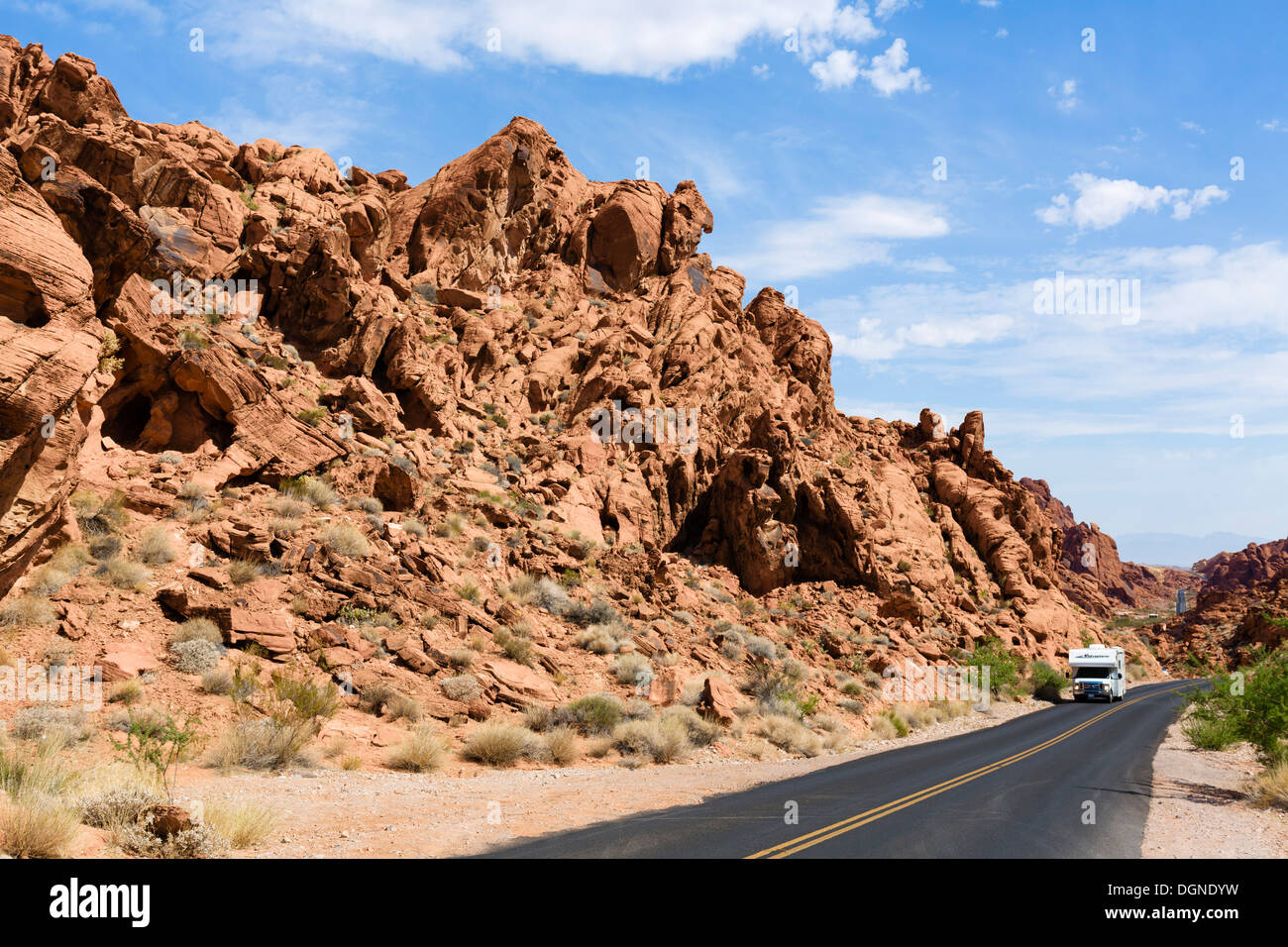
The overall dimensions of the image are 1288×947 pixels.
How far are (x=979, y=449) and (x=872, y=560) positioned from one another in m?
21.2

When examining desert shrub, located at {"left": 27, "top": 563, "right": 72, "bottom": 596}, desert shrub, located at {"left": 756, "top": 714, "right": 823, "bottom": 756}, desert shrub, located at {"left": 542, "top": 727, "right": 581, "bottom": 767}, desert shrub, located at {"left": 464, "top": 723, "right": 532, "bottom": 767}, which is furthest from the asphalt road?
desert shrub, located at {"left": 27, "top": 563, "right": 72, "bottom": 596}

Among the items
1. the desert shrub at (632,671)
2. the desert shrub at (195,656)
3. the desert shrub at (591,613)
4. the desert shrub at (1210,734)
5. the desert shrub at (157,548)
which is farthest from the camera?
the desert shrub at (591,613)

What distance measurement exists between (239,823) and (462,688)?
27.6 ft

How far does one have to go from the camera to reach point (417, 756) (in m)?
13.3

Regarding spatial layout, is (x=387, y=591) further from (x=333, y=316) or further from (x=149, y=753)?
(x=333, y=316)

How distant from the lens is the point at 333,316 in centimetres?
→ 2584

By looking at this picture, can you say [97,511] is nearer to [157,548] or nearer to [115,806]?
[157,548]

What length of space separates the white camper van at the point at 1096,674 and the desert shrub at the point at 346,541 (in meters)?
37.8

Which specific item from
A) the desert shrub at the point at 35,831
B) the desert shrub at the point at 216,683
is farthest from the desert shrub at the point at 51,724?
the desert shrub at the point at 35,831

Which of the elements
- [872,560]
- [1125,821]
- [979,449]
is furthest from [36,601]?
[979,449]

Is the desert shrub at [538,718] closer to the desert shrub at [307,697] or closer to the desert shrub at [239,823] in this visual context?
the desert shrub at [307,697]

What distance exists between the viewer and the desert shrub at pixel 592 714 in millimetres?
16812

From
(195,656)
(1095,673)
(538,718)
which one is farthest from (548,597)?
(1095,673)

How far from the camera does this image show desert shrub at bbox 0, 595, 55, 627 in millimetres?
12898
